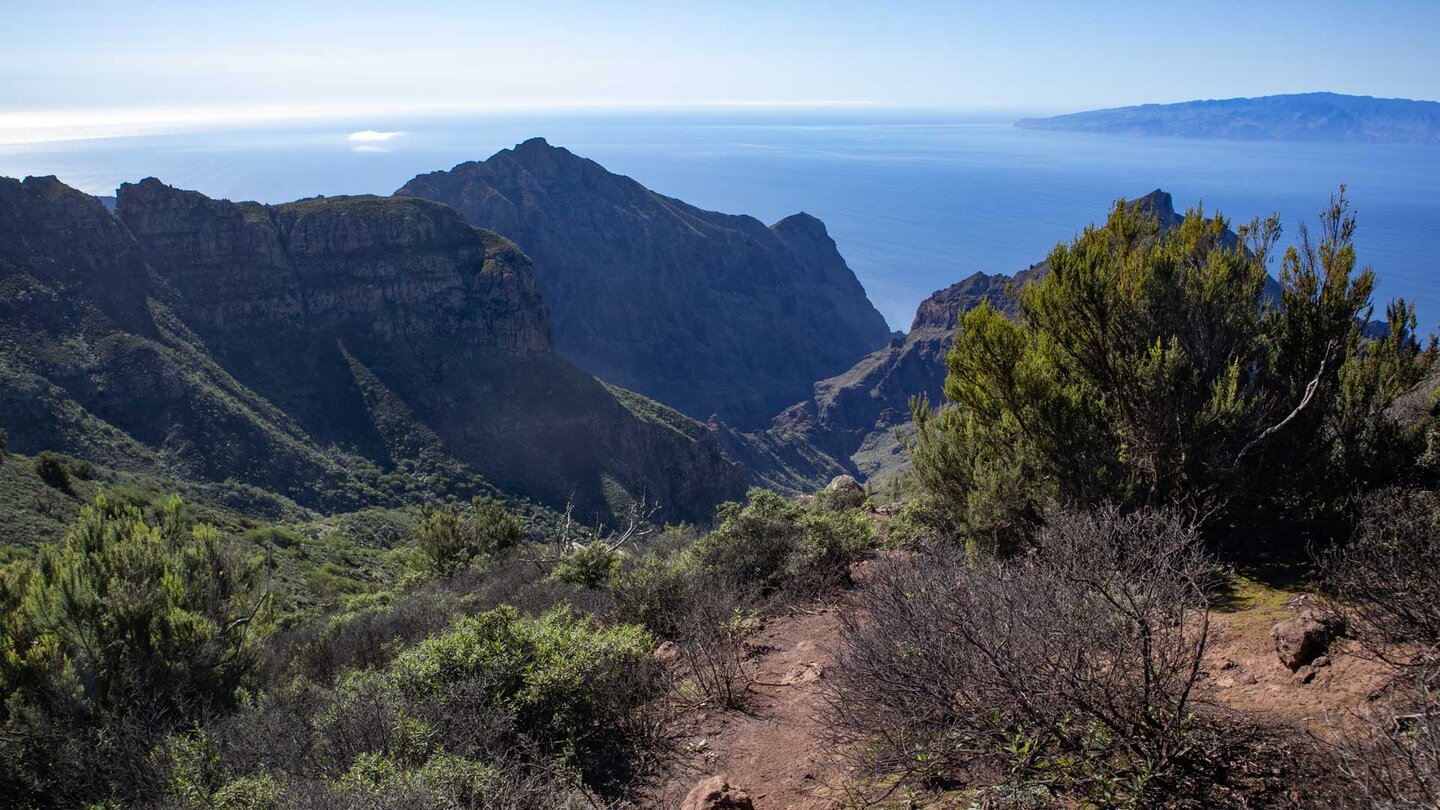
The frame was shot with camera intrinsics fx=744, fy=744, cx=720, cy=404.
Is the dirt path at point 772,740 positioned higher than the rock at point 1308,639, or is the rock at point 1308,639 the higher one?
the rock at point 1308,639

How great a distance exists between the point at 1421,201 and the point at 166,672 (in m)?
258

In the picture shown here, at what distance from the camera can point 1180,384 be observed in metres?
8.98

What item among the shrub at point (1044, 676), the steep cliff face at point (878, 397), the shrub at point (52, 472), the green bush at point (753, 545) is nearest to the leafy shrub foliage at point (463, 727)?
the shrub at point (1044, 676)

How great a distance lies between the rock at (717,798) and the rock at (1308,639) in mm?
4219

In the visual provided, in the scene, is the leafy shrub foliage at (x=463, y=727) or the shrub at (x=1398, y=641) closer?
the shrub at (x=1398, y=641)

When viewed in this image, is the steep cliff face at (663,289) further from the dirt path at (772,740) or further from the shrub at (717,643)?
the dirt path at (772,740)

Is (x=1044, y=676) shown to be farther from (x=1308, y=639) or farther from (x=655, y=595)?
(x=655, y=595)

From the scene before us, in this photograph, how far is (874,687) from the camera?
5410 millimetres

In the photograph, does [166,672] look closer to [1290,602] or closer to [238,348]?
[1290,602]

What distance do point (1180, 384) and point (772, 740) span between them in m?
6.41

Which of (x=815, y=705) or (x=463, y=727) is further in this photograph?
(x=815, y=705)

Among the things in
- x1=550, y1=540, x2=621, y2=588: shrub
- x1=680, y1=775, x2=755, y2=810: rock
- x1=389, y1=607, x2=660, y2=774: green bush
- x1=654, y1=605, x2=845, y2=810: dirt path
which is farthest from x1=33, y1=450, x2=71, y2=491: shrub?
x1=680, y1=775, x2=755, y2=810: rock

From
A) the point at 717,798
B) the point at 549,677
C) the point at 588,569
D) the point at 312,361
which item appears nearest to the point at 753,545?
the point at 588,569

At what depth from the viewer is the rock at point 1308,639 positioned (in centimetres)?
555
